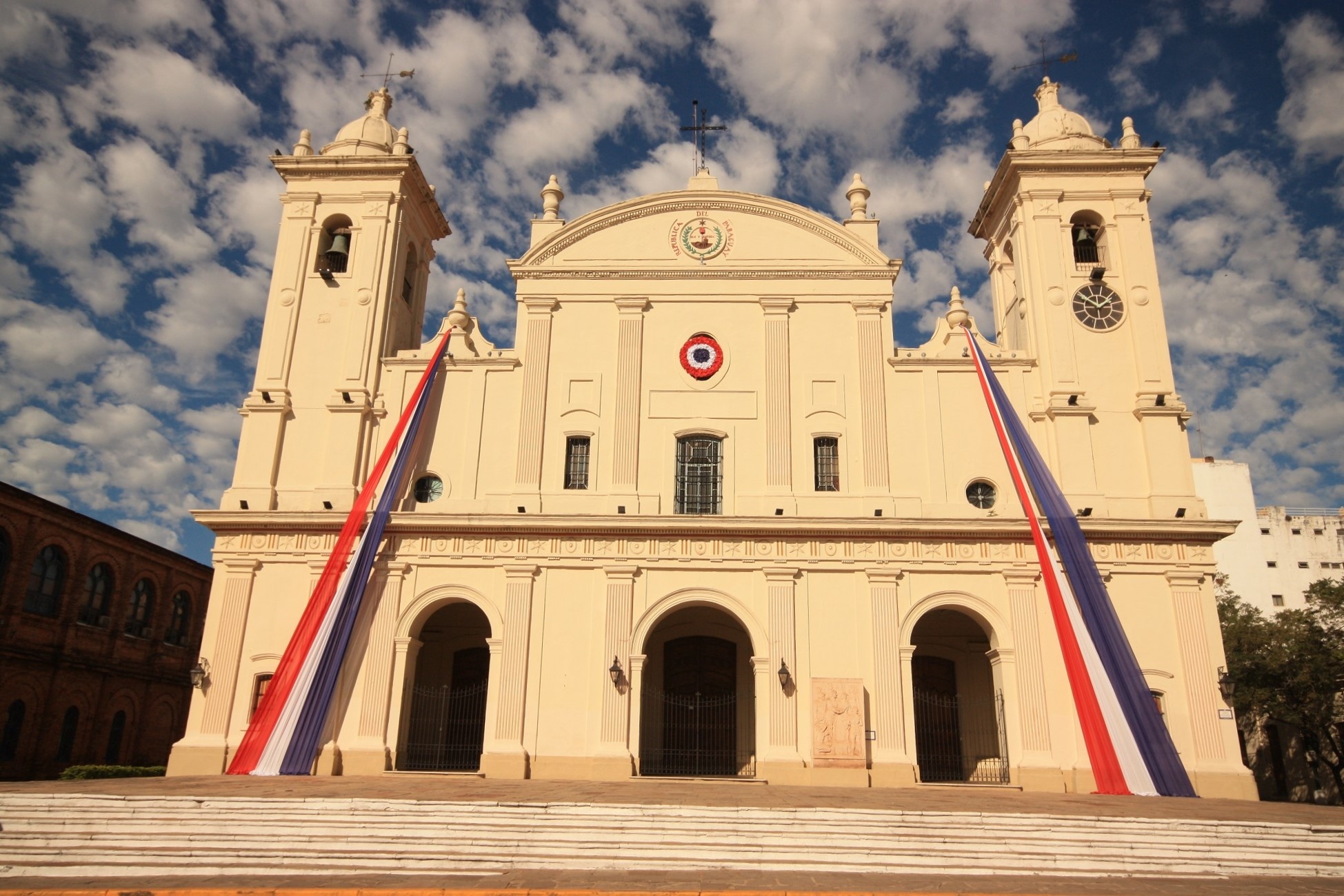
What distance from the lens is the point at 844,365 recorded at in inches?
971

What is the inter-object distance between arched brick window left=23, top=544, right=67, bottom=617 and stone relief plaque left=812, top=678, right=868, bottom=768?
21.9 metres

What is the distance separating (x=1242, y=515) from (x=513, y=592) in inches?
1805

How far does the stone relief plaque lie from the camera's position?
20828 mm

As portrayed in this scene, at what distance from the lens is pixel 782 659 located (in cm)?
Answer: 2169

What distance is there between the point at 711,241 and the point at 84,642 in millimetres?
22081

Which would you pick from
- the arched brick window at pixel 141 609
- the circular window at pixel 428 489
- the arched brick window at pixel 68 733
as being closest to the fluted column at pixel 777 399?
the circular window at pixel 428 489

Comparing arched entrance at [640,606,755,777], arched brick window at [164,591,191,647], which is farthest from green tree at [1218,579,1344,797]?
arched brick window at [164,591,191,647]

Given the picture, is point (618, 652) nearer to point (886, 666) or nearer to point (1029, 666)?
point (886, 666)

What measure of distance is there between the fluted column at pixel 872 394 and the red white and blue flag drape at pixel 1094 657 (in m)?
2.91

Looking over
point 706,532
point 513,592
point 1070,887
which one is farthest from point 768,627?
point 1070,887

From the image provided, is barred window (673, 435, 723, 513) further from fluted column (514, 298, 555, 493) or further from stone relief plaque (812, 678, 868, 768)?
stone relief plaque (812, 678, 868, 768)

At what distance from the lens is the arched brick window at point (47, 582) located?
2712cm

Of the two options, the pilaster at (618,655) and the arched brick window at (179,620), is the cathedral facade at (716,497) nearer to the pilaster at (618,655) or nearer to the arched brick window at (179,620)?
the pilaster at (618,655)

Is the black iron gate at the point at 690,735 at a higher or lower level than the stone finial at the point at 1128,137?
lower
